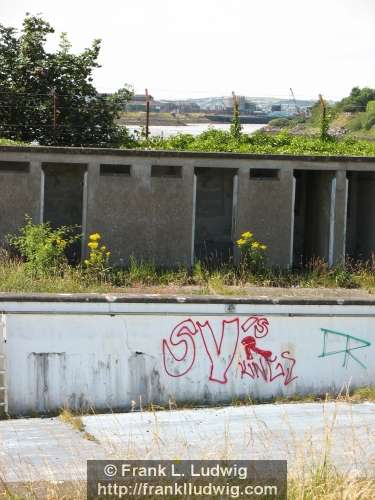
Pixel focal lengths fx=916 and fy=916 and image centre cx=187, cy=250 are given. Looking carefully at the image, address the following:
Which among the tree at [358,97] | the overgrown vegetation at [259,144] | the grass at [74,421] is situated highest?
the tree at [358,97]

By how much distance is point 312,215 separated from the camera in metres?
20.5

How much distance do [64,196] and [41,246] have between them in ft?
7.99

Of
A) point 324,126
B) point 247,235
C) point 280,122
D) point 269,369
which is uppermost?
point 280,122

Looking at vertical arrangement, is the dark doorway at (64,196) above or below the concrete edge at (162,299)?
above

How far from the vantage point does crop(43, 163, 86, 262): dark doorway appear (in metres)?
19.2

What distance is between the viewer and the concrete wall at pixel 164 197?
59.8ft

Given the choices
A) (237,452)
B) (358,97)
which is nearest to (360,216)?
(237,452)

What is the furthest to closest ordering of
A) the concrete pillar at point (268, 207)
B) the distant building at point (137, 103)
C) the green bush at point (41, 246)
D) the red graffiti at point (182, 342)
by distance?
1. the distant building at point (137, 103)
2. the concrete pillar at point (268, 207)
3. the green bush at point (41, 246)
4. the red graffiti at point (182, 342)

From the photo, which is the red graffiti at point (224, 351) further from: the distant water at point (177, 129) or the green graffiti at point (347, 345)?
the distant water at point (177, 129)

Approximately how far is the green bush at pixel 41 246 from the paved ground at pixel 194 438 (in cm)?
615

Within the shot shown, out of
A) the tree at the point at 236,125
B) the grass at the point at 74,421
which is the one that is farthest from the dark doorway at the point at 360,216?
the grass at the point at 74,421


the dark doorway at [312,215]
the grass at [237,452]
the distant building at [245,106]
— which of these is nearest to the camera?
the grass at [237,452]

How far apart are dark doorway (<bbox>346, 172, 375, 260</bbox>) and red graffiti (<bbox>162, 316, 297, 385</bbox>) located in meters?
8.88

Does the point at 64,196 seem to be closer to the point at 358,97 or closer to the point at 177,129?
the point at 177,129
